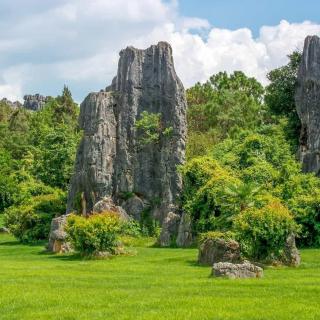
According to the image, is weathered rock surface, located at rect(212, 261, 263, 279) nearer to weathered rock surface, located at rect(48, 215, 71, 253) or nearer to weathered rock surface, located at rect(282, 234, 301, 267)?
weathered rock surface, located at rect(282, 234, 301, 267)

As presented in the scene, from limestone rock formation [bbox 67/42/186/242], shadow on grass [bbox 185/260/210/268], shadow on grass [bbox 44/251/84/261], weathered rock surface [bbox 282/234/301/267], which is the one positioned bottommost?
shadow on grass [bbox 44/251/84/261]

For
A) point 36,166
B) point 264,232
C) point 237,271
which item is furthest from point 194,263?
point 36,166

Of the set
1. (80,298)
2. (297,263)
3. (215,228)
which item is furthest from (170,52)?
(80,298)

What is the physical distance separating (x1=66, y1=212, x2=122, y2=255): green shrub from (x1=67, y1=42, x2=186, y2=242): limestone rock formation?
14288mm

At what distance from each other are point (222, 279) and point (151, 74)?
3158cm

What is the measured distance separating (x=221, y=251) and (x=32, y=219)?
2227 centimetres

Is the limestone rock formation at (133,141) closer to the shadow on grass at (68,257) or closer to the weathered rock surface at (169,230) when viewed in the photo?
the weathered rock surface at (169,230)

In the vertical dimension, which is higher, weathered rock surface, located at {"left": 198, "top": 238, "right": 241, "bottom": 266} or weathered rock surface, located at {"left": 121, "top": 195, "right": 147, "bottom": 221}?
weathered rock surface, located at {"left": 121, "top": 195, "right": 147, "bottom": 221}

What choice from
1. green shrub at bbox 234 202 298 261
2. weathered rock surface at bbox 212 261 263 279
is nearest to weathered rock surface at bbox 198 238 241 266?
green shrub at bbox 234 202 298 261

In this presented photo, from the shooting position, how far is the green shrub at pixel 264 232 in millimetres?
26156

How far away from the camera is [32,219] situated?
45281 mm

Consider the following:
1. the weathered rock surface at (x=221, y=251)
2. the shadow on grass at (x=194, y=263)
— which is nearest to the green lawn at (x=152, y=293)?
the shadow on grass at (x=194, y=263)

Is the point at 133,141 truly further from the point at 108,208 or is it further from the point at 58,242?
the point at 58,242

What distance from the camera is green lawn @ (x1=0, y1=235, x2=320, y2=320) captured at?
46.6ft
